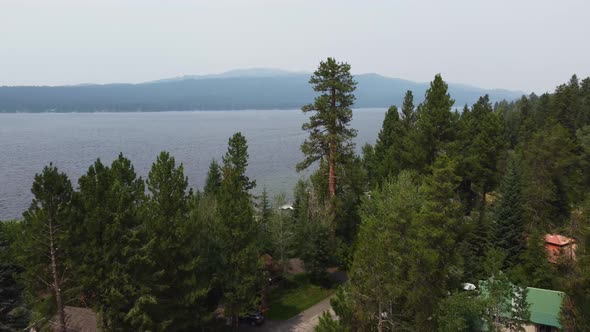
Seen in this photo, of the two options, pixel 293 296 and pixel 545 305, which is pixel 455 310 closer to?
pixel 545 305

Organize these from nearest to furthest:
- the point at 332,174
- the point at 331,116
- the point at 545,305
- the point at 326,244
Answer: the point at 545,305 → the point at 331,116 → the point at 332,174 → the point at 326,244

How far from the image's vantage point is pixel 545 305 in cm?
2411

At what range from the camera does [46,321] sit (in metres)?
20.9

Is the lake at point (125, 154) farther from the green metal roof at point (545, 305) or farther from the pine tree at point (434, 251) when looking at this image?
the pine tree at point (434, 251)

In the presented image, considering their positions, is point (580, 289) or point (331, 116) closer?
point (580, 289)

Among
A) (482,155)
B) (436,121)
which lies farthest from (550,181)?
(436,121)

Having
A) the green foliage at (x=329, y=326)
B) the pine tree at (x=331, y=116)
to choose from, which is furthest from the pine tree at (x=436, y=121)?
the green foliage at (x=329, y=326)

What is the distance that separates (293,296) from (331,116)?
530 inches

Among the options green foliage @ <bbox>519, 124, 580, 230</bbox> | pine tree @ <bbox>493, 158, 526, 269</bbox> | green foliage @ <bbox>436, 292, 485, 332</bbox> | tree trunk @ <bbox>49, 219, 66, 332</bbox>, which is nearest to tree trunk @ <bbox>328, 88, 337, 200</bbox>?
pine tree @ <bbox>493, 158, 526, 269</bbox>

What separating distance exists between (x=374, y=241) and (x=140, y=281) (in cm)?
1118

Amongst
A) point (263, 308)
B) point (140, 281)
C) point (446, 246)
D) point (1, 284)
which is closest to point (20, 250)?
point (1, 284)

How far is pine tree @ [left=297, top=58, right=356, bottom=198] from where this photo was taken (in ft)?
99.8

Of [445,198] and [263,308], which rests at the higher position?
[445,198]

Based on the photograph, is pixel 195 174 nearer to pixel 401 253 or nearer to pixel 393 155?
pixel 393 155
